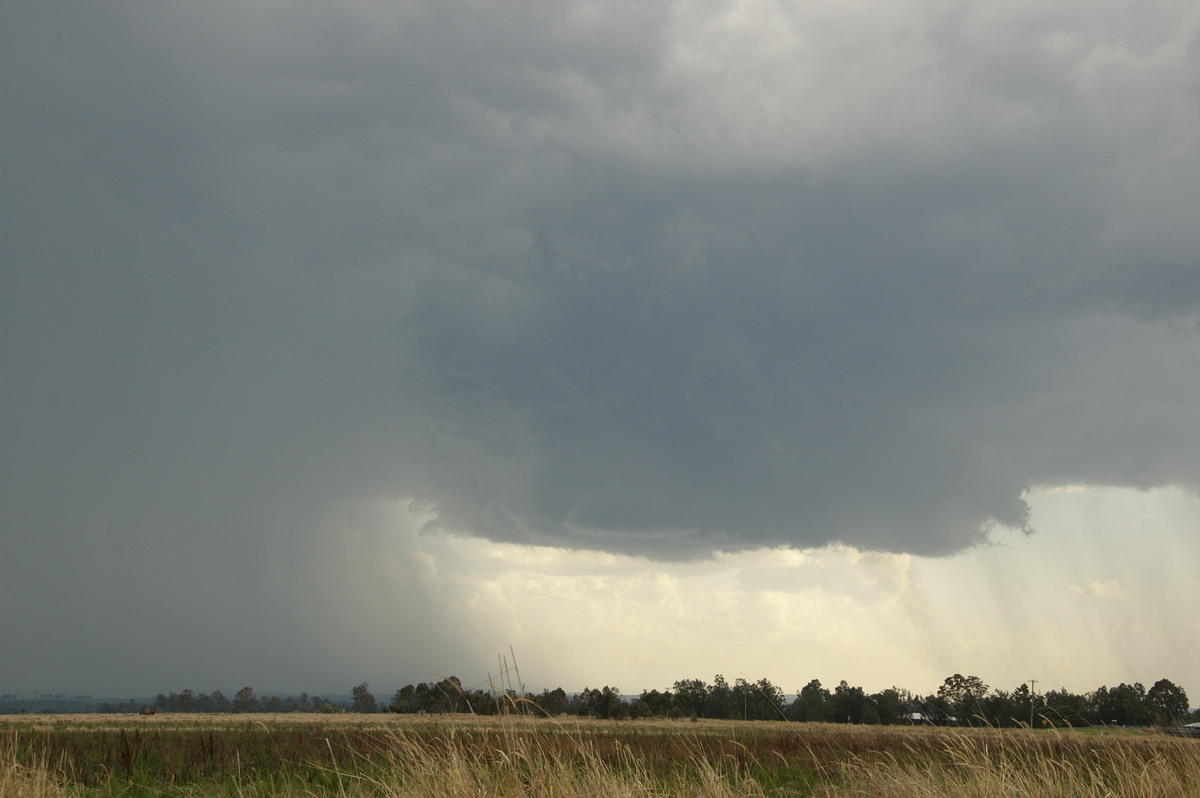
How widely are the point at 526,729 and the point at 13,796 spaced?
23.3 feet

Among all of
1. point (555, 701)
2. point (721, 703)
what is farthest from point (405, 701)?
point (721, 703)

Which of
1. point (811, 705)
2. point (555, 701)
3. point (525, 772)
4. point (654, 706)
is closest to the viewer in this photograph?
point (525, 772)

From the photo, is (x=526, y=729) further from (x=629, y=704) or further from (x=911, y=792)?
(x=629, y=704)

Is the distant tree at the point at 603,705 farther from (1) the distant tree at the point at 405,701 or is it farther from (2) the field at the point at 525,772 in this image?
(2) the field at the point at 525,772

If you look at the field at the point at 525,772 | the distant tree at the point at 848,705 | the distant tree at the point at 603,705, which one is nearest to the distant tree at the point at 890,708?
the distant tree at the point at 848,705

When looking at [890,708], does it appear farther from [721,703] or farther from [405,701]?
[405,701]

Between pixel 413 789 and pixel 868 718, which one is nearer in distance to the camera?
pixel 413 789

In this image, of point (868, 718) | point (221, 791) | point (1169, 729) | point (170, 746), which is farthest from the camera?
point (868, 718)

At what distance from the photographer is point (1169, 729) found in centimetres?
1708

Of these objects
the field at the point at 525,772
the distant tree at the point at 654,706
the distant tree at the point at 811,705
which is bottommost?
the distant tree at the point at 811,705

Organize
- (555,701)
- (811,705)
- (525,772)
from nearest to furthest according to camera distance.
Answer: (525,772)
(555,701)
(811,705)

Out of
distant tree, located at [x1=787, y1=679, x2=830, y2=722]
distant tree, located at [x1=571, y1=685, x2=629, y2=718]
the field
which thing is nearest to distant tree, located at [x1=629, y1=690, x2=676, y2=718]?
distant tree, located at [x1=571, y1=685, x2=629, y2=718]

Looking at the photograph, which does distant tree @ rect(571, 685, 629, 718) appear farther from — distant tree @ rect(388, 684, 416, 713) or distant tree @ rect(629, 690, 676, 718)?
distant tree @ rect(388, 684, 416, 713)

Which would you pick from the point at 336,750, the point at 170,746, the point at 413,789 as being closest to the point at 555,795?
the point at 413,789
